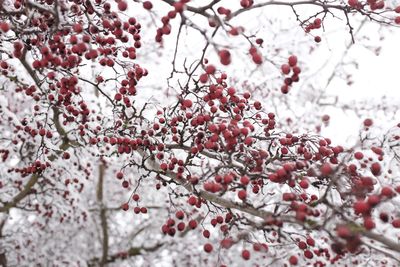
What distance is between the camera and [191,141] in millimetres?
4598

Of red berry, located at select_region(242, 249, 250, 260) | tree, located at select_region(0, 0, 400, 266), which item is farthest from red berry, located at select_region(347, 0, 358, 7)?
red berry, located at select_region(242, 249, 250, 260)

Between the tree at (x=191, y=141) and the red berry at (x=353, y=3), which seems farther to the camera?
the red berry at (x=353, y=3)

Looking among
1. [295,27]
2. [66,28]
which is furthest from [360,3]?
[295,27]

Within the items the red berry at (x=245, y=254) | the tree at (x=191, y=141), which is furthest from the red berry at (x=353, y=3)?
the red berry at (x=245, y=254)

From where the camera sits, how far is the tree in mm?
2434

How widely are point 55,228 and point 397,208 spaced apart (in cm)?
780

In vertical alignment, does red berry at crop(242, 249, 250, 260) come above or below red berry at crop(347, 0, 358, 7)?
below

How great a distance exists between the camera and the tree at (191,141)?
95.8 inches

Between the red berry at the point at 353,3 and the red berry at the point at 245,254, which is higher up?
the red berry at the point at 353,3

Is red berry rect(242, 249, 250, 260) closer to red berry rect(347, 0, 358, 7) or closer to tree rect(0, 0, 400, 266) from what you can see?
tree rect(0, 0, 400, 266)

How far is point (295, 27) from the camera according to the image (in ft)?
30.6

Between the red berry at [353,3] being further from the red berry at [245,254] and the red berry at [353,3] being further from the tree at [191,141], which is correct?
the red berry at [245,254]

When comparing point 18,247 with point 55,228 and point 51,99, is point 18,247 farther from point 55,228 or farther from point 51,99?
point 51,99

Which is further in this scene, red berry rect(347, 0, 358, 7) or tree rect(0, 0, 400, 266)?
red berry rect(347, 0, 358, 7)
